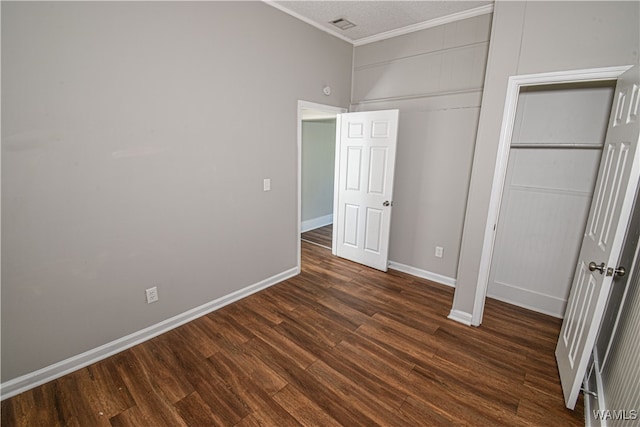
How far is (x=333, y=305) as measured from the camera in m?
2.89

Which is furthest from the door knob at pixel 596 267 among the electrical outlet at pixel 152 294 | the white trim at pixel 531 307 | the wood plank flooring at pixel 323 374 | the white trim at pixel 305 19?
the white trim at pixel 305 19

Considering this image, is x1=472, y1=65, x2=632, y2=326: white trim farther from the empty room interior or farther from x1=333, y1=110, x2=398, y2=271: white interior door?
x1=333, y1=110, x2=398, y2=271: white interior door

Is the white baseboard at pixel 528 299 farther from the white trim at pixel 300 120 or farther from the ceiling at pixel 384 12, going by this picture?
the ceiling at pixel 384 12

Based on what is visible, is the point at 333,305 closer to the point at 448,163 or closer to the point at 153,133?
the point at 448,163

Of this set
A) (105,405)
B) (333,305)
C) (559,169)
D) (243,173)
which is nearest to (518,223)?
(559,169)

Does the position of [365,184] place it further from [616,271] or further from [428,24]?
[616,271]

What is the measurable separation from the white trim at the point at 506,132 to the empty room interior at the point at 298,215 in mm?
19

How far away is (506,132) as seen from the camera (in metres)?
2.27

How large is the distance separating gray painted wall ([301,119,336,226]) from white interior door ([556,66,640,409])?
403 cm

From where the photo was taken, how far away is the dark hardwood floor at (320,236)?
479 cm

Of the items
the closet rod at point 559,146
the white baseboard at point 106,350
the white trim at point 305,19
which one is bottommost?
the white baseboard at point 106,350

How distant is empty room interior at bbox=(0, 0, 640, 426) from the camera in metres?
1.69

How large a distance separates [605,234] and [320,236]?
12.7 ft

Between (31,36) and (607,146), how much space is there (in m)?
3.60
